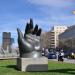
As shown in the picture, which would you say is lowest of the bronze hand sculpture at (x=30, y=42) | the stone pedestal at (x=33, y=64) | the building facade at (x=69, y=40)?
the stone pedestal at (x=33, y=64)

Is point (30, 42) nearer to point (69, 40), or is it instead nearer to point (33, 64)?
point (33, 64)

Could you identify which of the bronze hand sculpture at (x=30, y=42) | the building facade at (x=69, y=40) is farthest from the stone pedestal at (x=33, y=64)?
the building facade at (x=69, y=40)

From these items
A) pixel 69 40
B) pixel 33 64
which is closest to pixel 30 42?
pixel 33 64

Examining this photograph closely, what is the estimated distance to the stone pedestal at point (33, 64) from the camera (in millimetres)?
21297

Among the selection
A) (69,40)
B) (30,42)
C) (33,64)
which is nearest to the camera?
(33,64)

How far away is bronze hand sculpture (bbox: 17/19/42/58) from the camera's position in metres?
22.5

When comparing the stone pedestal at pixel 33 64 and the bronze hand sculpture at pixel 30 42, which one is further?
the bronze hand sculpture at pixel 30 42

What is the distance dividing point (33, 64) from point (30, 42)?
1945mm

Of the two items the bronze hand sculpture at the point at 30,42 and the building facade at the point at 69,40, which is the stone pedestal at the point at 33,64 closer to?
the bronze hand sculpture at the point at 30,42

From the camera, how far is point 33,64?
70.4 feet

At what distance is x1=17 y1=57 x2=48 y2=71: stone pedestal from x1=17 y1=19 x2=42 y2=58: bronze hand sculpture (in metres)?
0.79

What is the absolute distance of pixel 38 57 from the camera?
73.3ft

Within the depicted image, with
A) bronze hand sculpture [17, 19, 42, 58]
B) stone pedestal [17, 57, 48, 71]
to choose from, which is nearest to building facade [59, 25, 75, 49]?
bronze hand sculpture [17, 19, 42, 58]

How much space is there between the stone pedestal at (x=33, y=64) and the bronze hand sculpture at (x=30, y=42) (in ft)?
2.58
